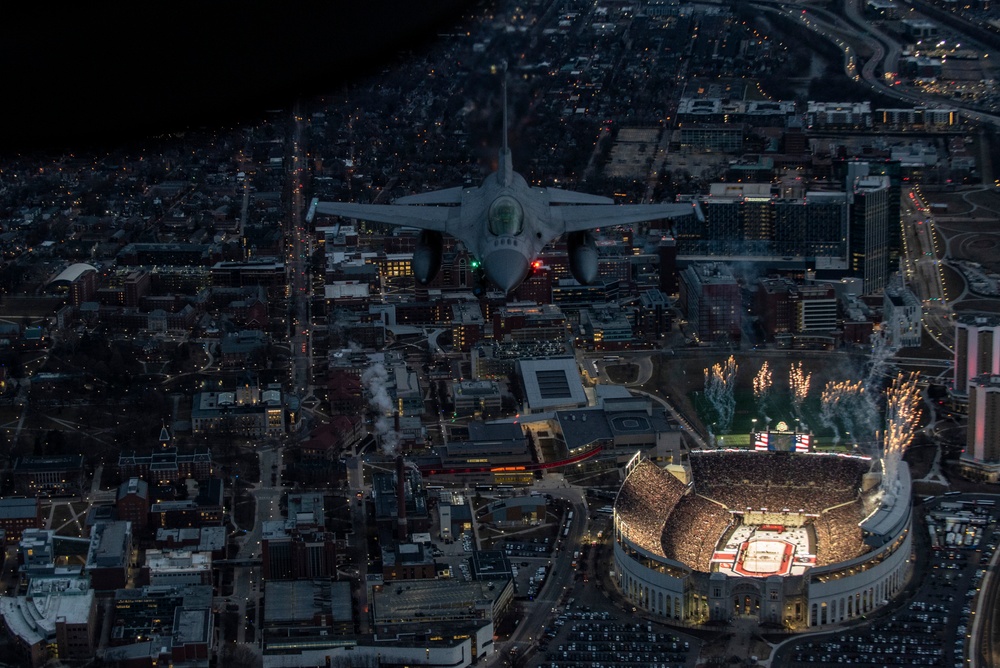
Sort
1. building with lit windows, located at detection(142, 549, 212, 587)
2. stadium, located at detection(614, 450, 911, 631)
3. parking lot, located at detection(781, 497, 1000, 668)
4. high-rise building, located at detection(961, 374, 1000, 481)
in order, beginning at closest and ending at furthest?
1. parking lot, located at detection(781, 497, 1000, 668)
2. stadium, located at detection(614, 450, 911, 631)
3. building with lit windows, located at detection(142, 549, 212, 587)
4. high-rise building, located at detection(961, 374, 1000, 481)

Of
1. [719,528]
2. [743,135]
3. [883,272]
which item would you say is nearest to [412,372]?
[719,528]

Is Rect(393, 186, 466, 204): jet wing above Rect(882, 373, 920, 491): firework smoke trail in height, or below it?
above

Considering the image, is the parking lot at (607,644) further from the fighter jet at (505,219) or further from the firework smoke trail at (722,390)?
the firework smoke trail at (722,390)

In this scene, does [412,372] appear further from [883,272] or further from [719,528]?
[883,272]

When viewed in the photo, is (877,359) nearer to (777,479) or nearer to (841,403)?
(841,403)

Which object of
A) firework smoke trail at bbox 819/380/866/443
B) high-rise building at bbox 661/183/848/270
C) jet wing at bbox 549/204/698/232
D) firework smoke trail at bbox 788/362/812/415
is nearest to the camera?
jet wing at bbox 549/204/698/232

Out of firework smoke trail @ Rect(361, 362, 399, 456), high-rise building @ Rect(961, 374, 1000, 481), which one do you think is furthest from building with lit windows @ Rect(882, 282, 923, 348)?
firework smoke trail @ Rect(361, 362, 399, 456)

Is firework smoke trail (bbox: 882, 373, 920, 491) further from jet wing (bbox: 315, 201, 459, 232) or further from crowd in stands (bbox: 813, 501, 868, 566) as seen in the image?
jet wing (bbox: 315, 201, 459, 232)
